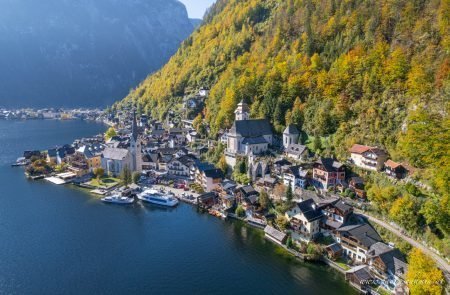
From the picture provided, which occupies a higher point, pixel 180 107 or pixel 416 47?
pixel 416 47

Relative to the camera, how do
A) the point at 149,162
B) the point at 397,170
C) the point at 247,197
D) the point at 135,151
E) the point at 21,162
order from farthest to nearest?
1. the point at 21,162
2. the point at 149,162
3. the point at 135,151
4. the point at 247,197
5. the point at 397,170

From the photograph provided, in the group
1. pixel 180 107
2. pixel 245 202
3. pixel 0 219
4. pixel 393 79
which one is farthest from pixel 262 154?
pixel 180 107

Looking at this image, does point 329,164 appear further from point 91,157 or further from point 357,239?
point 91,157

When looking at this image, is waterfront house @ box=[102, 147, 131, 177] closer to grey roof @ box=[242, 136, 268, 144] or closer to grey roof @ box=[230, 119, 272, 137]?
grey roof @ box=[230, 119, 272, 137]

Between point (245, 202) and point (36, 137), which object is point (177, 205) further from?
point (36, 137)

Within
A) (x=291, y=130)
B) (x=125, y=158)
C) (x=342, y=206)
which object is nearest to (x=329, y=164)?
(x=342, y=206)

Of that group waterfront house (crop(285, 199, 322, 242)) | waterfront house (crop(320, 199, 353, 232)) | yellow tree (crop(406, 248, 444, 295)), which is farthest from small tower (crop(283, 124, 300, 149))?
yellow tree (crop(406, 248, 444, 295))
